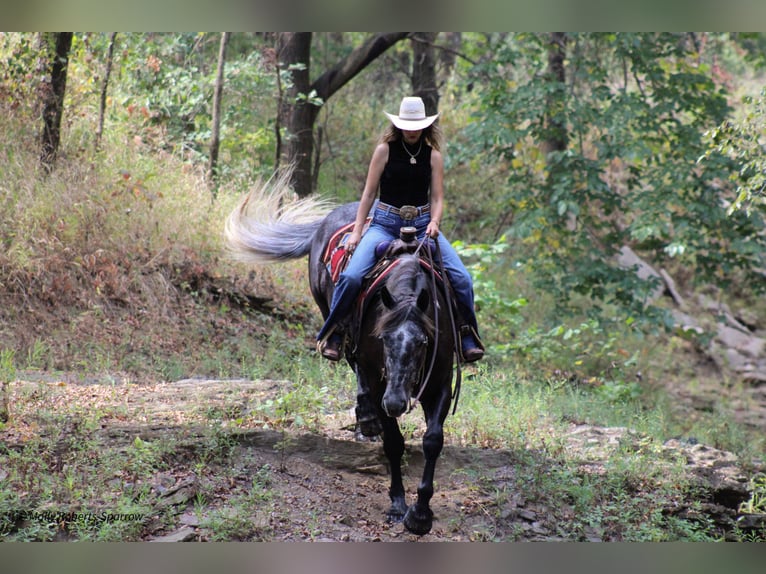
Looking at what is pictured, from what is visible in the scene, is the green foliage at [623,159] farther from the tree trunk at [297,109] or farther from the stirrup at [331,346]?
the stirrup at [331,346]

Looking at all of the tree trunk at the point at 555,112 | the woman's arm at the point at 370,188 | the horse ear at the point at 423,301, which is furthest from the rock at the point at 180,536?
the tree trunk at the point at 555,112

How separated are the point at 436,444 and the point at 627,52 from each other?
690 centimetres

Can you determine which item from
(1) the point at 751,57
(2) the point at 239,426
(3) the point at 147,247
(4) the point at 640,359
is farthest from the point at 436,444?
(1) the point at 751,57

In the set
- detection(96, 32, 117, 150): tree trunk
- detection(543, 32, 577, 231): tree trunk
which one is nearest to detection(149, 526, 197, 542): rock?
detection(96, 32, 117, 150): tree trunk

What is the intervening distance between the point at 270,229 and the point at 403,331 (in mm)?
2958

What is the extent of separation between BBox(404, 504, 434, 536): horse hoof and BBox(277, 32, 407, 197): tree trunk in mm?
6984

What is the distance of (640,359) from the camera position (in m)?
11.7

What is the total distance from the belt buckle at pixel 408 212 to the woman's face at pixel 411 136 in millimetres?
412

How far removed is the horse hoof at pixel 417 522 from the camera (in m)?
4.67

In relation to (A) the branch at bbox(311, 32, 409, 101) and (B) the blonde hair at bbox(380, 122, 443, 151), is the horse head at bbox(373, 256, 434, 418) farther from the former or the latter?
(A) the branch at bbox(311, 32, 409, 101)

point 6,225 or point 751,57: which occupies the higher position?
point 751,57

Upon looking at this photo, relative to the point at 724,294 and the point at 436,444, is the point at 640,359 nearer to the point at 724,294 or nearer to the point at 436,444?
the point at 724,294

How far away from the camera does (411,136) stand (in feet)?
16.4

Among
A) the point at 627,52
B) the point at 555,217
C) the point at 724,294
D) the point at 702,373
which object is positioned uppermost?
the point at 627,52
